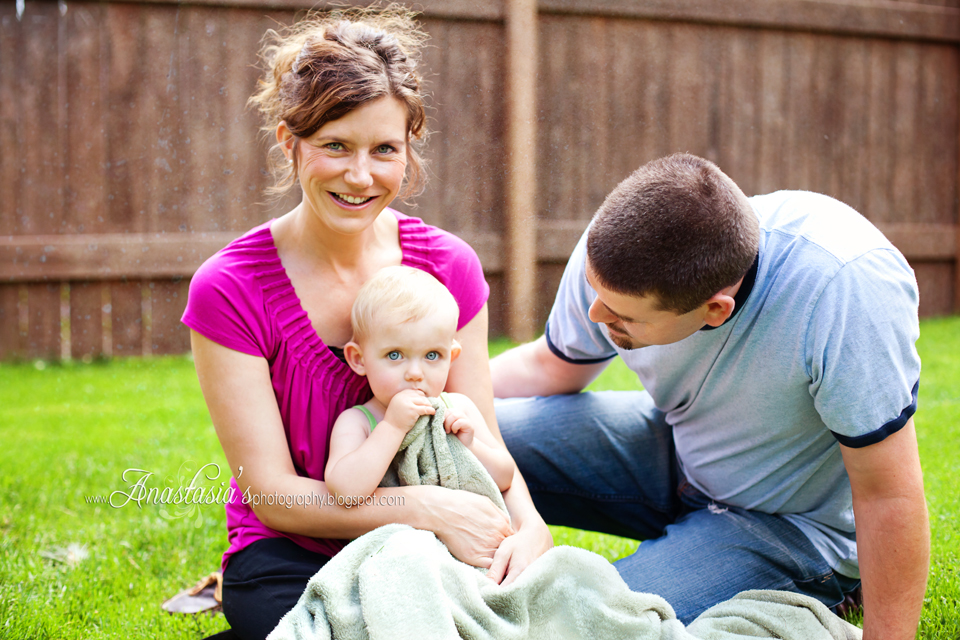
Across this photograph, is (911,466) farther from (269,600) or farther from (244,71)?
(244,71)

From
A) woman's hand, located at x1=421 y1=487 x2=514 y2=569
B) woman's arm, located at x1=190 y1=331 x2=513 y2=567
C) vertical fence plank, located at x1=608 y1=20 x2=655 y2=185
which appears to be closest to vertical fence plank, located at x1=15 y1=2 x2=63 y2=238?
vertical fence plank, located at x1=608 y1=20 x2=655 y2=185

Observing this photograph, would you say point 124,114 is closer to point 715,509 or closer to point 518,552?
point 518,552

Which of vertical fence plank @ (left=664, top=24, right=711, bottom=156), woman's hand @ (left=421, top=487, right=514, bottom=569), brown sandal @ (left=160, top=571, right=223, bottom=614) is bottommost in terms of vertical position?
brown sandal @ (left=160, top=571, right=223, bottom=614)

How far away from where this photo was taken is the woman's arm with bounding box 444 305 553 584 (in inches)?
61.4

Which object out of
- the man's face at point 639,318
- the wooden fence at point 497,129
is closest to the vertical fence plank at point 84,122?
the wooden fence at point 497,129

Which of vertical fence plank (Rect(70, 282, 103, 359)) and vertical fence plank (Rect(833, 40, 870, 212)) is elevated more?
vertical fence plank (Rect(833, 40, 870, 212))

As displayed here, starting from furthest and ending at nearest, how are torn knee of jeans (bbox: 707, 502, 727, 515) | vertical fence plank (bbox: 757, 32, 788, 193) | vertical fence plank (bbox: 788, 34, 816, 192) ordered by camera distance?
vertical fence plank (bbox: 788, 34, 816, 192)
vertical fence plank (bbox: 757, 32, 788, 193)
torn knee of jeans (bbox: 707, 502, 727, 515)

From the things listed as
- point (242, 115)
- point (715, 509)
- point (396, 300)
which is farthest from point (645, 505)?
point (242, 115)

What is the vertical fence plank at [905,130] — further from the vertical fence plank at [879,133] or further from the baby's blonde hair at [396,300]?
the baby's blonde hair at [396,300]

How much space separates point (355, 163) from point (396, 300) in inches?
11.7

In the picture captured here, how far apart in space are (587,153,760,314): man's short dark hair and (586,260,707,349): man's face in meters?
0.02

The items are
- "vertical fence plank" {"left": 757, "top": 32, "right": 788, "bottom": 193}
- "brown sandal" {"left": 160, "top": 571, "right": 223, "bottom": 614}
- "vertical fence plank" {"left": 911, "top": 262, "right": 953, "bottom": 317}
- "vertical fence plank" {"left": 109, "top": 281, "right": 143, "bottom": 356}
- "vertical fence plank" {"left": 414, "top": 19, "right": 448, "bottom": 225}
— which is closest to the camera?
"brown sandal" {"left": 160, "top": 571, "right": 223, "bottom": 614}

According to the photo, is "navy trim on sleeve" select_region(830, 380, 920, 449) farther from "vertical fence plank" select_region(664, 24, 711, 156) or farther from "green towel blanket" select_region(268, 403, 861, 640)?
"vertical fence plank" select_region(664, 24, 711, 156)

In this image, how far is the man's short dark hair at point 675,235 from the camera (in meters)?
1.43
